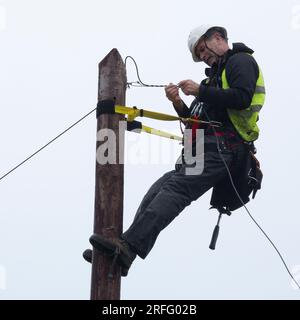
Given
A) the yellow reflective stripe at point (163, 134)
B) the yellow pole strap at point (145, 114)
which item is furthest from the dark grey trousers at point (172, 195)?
the yellow reflective stripe at point (163, 134)

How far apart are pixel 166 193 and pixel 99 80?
112 cm

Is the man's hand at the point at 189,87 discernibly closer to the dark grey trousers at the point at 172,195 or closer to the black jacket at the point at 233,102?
the black jacket at the point at 233,102

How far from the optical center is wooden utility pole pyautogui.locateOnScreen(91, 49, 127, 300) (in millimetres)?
4863

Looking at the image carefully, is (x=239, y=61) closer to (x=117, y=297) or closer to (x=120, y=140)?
(x=120, y=140)

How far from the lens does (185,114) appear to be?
229 inches

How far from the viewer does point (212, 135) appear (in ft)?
17.5

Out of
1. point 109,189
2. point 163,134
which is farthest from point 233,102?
point 109,189

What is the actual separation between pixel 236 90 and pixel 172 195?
95 centimetres

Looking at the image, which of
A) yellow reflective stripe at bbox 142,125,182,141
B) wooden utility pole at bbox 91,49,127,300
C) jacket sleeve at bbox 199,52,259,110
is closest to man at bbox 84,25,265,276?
jacket sleeve at bbox 199,52,259,110

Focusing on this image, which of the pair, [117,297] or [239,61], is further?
[239,61]

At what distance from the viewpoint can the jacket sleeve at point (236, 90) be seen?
16.6ft

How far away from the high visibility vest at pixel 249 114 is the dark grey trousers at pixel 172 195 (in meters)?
0.13

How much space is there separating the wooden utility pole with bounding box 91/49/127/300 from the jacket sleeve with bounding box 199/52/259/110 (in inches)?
27.8

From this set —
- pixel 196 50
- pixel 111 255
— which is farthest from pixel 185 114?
pixel 111 255
